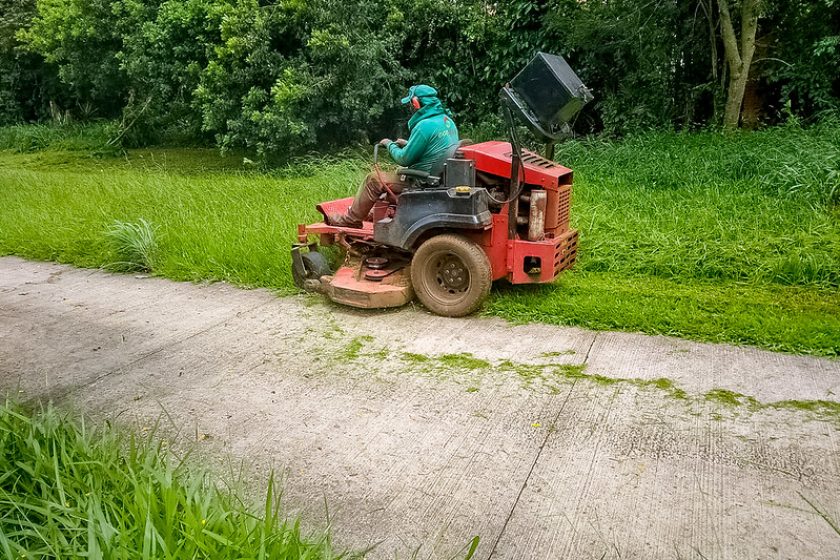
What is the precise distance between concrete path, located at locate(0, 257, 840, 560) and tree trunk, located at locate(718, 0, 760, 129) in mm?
6507

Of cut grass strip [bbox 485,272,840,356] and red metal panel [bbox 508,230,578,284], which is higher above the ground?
red metal panel [bbox 508,230,578,284]

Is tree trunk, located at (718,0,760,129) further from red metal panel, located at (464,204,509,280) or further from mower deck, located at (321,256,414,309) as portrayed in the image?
mower deck, located at (321,256,414,309)

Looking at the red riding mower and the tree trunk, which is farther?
the tree trunk

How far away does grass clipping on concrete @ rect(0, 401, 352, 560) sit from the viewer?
2469 millimetres

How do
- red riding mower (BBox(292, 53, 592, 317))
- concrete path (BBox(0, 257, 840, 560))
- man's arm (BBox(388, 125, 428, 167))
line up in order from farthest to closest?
man's arm (BBox(388, 125, 428, 167)) → red riding mower (BBox(292, 53, 592, 317)) → concrete path (BBox(0, 257, 840, 560))

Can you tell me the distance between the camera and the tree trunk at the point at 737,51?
375 inches

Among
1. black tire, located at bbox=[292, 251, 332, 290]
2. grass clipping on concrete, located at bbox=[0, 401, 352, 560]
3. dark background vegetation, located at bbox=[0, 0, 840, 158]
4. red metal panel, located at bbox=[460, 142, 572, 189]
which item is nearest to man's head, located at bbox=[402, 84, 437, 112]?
red metal panel, located at bbox=[460, 142, 572, 189]

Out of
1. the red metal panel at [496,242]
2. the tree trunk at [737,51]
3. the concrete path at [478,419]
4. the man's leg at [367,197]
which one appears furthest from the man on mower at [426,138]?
the tree trunk at [737,51]

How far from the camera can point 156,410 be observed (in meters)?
4.04

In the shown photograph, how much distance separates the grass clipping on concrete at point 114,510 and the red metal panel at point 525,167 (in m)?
2.79

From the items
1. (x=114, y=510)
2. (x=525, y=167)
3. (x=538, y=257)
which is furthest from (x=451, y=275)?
(x=114, y=510)

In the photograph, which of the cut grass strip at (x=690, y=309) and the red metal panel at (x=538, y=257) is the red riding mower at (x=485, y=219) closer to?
the red metal panel at (x=538, y=257)

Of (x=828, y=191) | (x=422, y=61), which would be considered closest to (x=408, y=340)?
(x=828, y=191)

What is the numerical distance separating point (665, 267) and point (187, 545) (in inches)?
167
